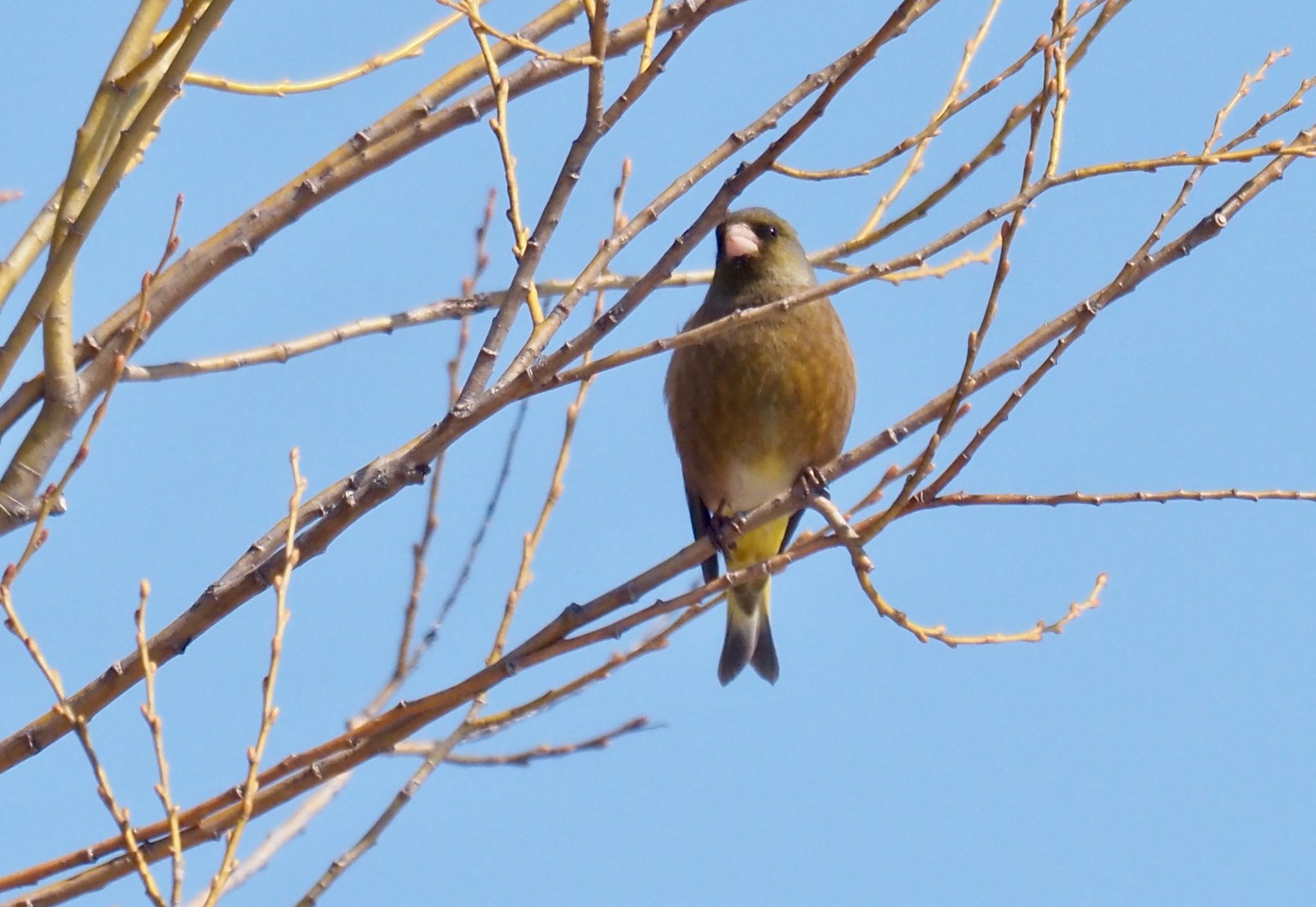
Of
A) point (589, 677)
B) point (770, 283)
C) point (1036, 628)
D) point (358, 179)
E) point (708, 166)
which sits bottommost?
point (589, 677)

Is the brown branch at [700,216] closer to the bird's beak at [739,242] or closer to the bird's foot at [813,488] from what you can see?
the bird's foot at [813,488]

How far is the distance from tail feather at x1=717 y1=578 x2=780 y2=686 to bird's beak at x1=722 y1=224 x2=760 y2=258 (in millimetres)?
1049

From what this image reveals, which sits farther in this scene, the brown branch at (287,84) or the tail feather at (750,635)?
the tail feather at (750,635)

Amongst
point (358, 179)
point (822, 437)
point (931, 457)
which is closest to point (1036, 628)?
point (931, 457)

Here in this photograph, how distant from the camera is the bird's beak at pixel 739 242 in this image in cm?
463

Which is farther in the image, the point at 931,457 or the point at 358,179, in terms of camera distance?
the point at 358,179

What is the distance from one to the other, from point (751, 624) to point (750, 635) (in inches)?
1.6

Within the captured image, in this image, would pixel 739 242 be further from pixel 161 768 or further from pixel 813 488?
pixel 161 768

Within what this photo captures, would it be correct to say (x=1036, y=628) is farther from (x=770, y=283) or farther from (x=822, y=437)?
(x=770, y=283)

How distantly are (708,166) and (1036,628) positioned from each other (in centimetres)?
96

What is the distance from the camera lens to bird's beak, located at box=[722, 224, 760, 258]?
182 inches

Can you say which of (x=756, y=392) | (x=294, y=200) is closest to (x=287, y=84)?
(x=294, y=200)

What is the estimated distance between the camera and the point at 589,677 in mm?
2201

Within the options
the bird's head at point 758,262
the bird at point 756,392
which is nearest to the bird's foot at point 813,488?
the bird at point 756,392
